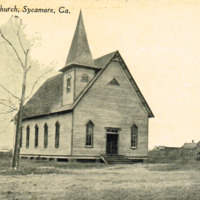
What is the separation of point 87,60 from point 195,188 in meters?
19.8

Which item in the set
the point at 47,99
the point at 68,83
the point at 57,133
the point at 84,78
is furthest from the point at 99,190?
the point at 47,99

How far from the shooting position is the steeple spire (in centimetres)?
3145

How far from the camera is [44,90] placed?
134 feet

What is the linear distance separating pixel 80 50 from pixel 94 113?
231 inches

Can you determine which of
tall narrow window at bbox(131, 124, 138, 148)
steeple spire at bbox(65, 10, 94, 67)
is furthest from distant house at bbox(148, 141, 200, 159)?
steeple spire at bbox(65, 10, 94, 67)

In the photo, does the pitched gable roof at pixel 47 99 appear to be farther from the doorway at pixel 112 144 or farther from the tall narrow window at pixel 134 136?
the tall narrow window at pixel 134 136

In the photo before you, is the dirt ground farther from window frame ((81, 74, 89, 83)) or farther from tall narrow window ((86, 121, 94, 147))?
window frame ((81, 74, 89, 83))

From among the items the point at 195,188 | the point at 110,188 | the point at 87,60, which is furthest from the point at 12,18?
the point at 195,188

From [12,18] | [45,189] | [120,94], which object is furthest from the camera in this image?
[120,94]

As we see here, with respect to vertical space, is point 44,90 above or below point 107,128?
above

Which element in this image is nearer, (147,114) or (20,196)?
(20,196)

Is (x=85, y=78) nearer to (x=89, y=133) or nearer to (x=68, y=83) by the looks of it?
(x=68, y=83)

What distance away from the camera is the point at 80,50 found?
104 feet

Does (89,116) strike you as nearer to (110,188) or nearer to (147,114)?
(147,114)
